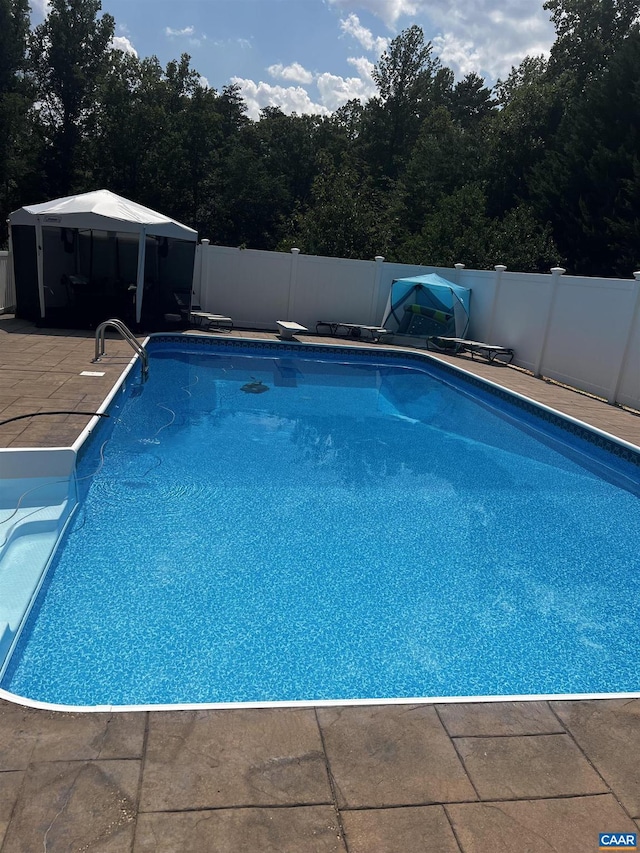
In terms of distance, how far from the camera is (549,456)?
7.70 metres

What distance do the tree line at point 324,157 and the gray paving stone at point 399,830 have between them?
58.1 feet

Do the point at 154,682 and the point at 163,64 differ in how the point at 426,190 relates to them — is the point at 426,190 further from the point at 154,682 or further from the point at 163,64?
the point at 154,682

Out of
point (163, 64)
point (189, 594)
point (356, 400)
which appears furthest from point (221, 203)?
point (189, 594)

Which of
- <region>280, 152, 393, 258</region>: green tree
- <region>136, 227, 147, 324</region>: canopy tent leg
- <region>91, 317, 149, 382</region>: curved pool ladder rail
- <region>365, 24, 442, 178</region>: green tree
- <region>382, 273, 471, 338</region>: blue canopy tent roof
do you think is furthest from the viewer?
<region>365, 24, 442, 178</region>: green tree

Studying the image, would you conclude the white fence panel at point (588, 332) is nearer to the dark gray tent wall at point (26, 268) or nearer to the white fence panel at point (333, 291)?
the white fence panel at point (333, 291)

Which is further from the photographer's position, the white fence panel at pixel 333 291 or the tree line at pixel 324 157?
the tree line at pixel 324 157

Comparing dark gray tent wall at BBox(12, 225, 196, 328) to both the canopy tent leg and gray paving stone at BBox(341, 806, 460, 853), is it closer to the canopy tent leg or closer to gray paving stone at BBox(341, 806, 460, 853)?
the canopy tent leg

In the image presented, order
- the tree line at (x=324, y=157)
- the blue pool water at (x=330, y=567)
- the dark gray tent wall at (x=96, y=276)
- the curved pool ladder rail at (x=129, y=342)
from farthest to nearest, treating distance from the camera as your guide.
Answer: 1. the tree line at (x=324, y=157)
2. the dark gray tent wall at (x=96, y=276)
3. the curved pool ladder rail at (x=129, y=342)
4. the blue pool water at (x=330, y=567)

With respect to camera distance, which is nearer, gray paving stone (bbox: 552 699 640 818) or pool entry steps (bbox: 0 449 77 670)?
gray paving stone (bbox: 552 699 640 818)

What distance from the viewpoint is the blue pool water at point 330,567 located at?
10.9 feet

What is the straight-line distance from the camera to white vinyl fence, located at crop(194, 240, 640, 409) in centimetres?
954

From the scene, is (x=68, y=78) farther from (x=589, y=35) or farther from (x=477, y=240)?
(x=589, y=35)

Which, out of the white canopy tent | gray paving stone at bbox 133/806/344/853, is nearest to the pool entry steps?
gray paving stone at bbox 133/806/344/853

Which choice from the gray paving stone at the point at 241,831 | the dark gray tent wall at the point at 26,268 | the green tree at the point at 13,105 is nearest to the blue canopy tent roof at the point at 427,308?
the dark gray tent wall at the point at 26,268
